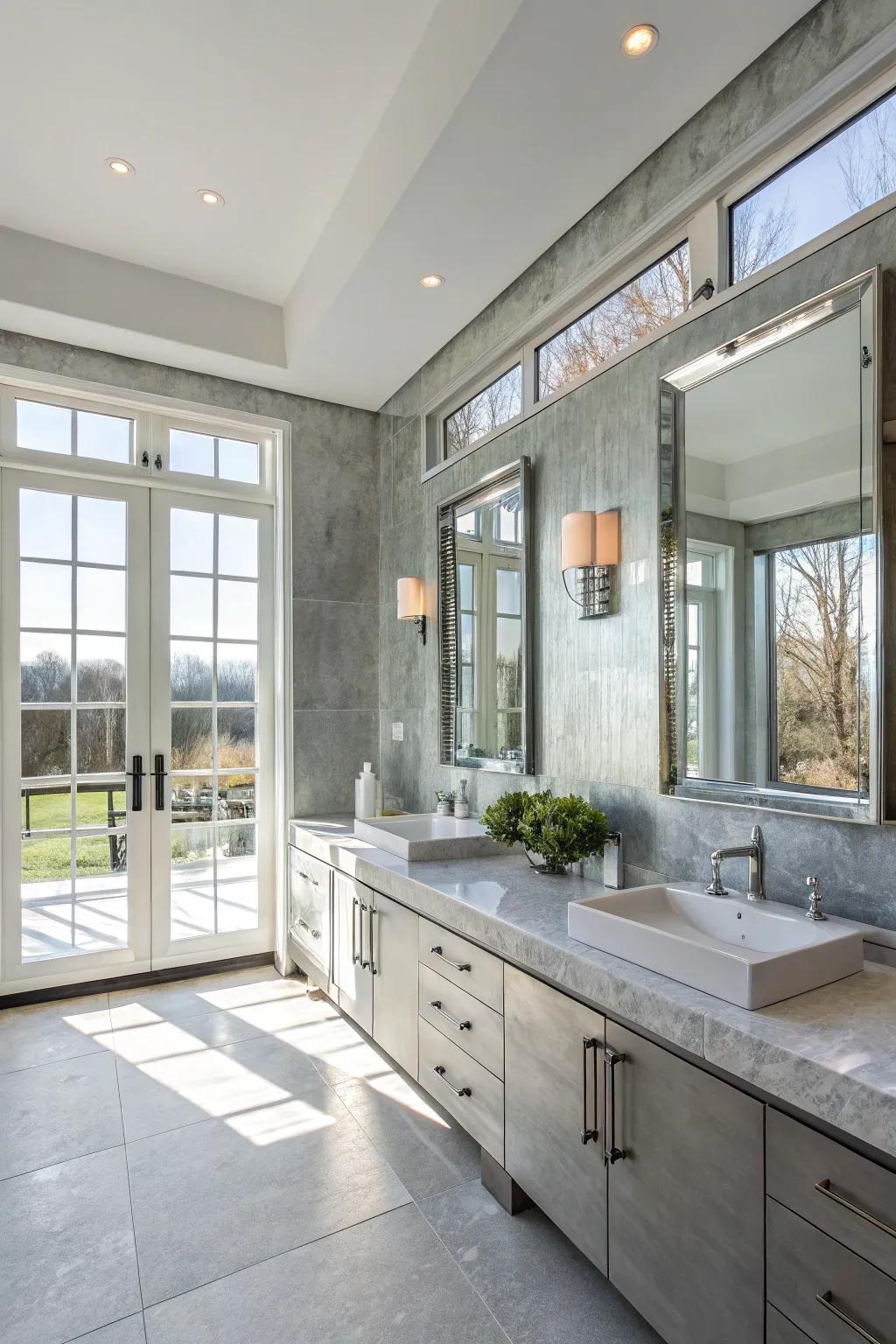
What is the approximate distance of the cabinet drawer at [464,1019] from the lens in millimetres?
1907

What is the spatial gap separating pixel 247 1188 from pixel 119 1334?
500mm

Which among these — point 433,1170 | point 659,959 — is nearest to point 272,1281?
point 433,1170

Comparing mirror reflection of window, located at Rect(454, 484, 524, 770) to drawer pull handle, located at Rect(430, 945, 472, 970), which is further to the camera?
mirror reflection of window, located at Rect(454, 484, 524, 770)

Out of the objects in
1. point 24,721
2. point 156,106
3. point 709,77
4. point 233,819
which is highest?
point 156,106

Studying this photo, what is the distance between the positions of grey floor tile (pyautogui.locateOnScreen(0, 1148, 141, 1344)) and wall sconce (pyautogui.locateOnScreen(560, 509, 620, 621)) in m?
2.15

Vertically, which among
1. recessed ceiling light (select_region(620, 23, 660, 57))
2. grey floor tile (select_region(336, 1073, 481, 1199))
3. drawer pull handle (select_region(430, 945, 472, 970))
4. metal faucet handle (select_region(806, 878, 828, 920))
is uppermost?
recessed ceiling light (select_region(620, 23, 660, 57))

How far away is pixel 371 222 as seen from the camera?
2.53 meters

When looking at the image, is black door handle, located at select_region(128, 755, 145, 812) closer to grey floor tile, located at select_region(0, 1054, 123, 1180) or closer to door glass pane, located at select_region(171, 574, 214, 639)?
door glass pane, located at select_region(171, 574, 214, 639)

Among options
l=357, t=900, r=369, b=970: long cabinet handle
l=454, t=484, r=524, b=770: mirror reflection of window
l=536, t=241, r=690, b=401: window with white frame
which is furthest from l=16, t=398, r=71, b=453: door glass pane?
l=357, t=900, r=369, b=970: long cabinet handle

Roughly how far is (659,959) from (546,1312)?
0.88 metres

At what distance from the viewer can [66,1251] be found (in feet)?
6.00

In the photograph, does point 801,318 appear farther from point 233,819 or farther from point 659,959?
point 233,819

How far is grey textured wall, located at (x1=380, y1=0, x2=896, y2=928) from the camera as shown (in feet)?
5.31

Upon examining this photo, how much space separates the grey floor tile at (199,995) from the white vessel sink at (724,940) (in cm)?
224
